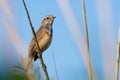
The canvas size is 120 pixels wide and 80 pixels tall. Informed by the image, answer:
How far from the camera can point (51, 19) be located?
10.4 feet

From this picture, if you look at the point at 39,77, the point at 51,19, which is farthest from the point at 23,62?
the point at 51,19

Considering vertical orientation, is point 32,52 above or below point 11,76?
below

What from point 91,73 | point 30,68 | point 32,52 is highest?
point 30,68

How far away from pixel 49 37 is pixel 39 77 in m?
2.15

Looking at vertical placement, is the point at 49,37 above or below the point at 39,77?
below

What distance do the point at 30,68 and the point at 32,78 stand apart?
9 centimetres

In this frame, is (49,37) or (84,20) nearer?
(84,20)

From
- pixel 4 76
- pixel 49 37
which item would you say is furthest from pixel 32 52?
pixel 4 76

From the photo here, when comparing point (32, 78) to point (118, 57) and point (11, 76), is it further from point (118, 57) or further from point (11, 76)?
point (118, 57)

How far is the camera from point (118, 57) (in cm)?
104

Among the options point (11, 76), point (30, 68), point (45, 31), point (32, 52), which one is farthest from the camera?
point (45, 31)

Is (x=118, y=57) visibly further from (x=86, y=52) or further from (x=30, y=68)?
(x=30, y=68)

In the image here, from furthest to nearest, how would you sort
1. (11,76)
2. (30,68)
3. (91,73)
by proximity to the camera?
(91,73) < (30,68) < (11,76)

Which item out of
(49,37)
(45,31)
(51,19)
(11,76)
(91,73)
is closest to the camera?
(11,76)
